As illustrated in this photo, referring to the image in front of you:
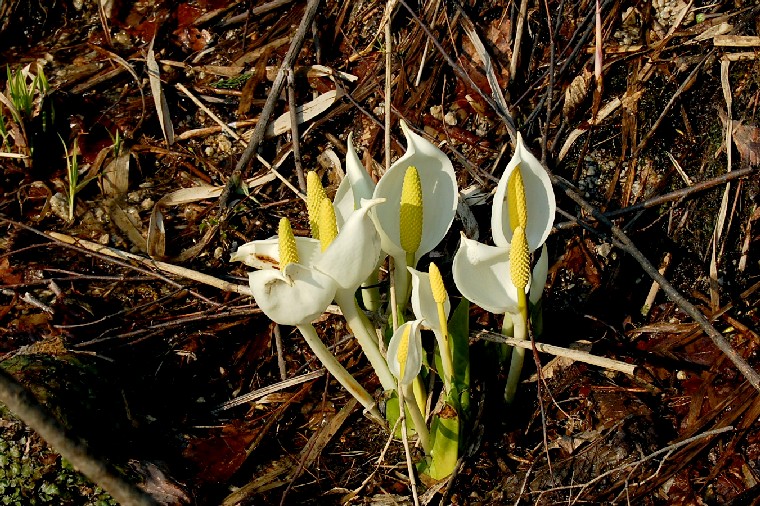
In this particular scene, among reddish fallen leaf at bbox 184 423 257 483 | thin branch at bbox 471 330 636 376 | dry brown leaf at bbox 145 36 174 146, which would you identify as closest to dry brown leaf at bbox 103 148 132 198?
dry brown leaf at bbox 145 36 174 146

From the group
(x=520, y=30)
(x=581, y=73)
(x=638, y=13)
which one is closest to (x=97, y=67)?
(x=520, y=30)

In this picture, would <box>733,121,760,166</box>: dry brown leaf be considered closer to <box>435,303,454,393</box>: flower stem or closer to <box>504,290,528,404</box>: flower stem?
<box>504,290,528,404</box>: flower stem

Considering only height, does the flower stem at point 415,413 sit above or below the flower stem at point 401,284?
below

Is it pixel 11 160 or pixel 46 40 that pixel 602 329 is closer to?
pixel 11 160

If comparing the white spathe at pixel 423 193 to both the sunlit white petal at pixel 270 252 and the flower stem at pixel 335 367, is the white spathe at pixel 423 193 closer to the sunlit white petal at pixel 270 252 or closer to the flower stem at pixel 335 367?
the sunlit white petal at pixel 270 252

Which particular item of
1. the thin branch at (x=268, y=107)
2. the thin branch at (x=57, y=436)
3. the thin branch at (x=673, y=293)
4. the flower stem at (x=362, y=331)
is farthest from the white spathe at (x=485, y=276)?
the thin branch at (x=268, y=107)

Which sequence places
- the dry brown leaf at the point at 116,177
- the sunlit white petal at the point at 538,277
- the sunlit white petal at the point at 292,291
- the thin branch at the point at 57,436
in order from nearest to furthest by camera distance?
the thin branch at the point at 57,436 < the sunlit white petal at the point at 292,291 < the sunlit white petal at the point at 538,277 < the dry brown leaf at the point at 116,177

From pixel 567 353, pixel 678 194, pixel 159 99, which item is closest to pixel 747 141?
pixel 678 194
